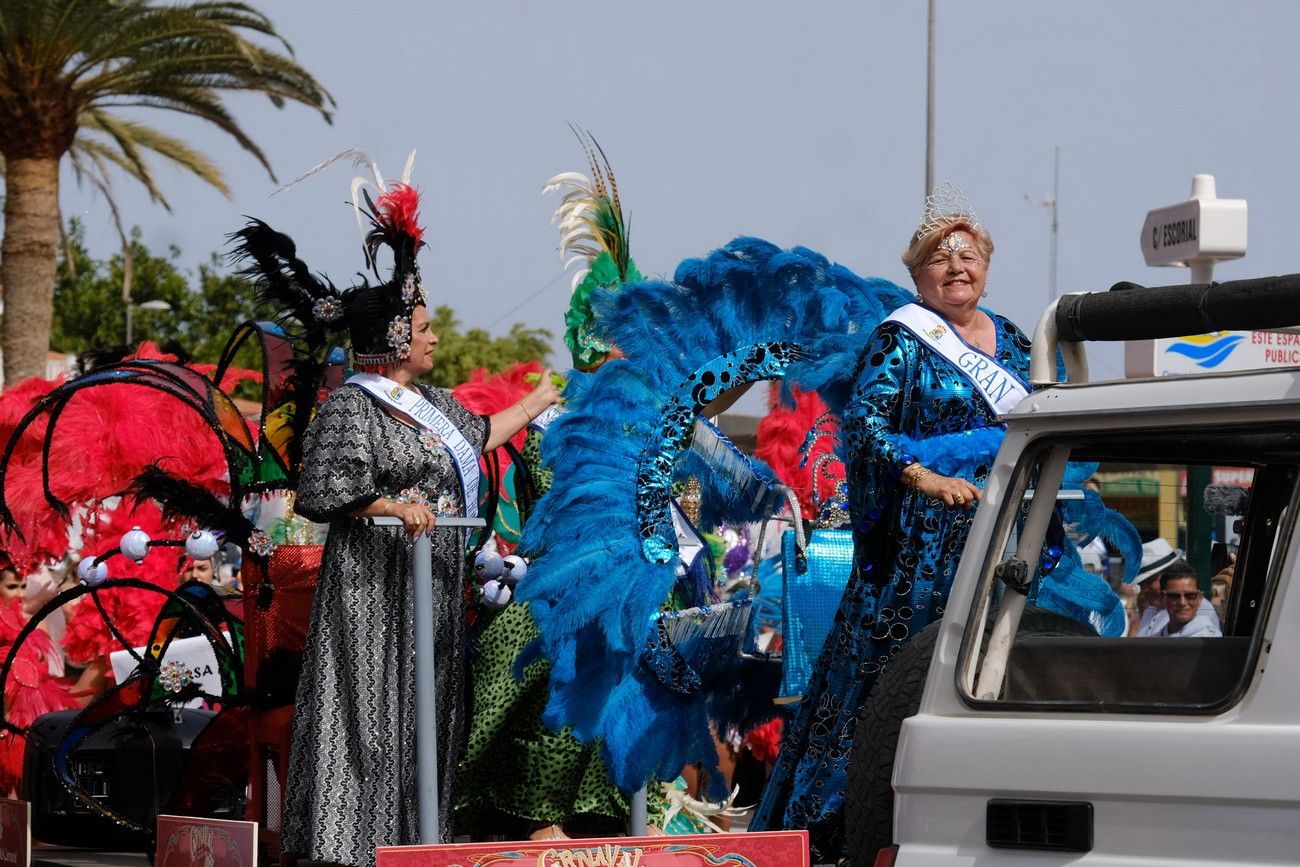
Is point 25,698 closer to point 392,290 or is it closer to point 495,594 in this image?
point 495,594

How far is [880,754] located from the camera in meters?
3.84

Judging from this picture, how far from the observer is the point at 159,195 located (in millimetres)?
18766

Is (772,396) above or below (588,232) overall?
below

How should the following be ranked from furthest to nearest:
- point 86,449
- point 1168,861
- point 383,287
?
point 86,449, point 383,287, point 1168,861

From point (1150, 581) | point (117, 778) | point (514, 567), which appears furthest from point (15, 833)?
point (1150, 581)

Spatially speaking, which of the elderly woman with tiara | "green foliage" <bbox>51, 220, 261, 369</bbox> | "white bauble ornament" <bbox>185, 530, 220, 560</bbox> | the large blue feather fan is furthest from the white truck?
"green foliage" <bbox>51, 220, 261, 369</bbox>

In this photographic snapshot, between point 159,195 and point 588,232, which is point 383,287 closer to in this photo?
point 588,232

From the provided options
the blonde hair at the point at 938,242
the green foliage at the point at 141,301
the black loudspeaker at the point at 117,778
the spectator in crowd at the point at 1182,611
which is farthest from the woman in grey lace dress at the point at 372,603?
the green foliage at the point at 141,301

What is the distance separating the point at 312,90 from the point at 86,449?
361 inches

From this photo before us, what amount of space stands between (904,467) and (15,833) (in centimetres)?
386

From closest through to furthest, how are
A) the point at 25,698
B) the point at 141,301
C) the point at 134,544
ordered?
the point at 134,544 < the point at 25,698 < the point at 141,301

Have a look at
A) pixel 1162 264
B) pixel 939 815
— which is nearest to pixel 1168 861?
pixel 939 815

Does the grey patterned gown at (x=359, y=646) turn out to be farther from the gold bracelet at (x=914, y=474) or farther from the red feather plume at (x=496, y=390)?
the red feather plume at (x=496, y=390)

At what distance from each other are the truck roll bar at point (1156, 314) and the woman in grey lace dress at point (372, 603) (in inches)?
101
